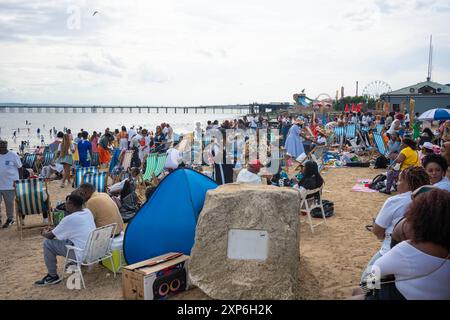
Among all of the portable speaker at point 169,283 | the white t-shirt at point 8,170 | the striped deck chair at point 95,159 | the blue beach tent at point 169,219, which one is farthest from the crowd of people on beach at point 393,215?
the striped deck chair at point 95,159

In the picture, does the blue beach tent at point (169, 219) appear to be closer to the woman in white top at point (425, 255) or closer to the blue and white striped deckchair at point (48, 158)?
the woman in white top at point (425, 255)

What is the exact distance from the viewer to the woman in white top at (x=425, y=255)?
220cm

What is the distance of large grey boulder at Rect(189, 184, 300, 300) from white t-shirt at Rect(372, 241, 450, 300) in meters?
1.20

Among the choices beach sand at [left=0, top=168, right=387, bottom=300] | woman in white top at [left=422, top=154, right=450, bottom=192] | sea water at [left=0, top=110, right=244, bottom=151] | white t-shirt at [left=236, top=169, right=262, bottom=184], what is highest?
woman in white top at [left=422, top=154, right=450, bottom=192]

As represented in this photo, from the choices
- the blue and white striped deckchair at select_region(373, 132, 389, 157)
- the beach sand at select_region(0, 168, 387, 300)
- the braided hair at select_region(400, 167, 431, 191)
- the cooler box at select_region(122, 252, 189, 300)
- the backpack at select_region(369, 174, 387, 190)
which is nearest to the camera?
the braided hair at select_region(400, 167, 431, 191)

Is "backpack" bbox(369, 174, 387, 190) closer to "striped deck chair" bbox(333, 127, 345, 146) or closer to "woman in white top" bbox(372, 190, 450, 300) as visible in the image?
"woman in white top" bbox(372, 190, 450, 300)

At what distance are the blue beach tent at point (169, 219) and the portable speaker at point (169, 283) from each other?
43 centimetres

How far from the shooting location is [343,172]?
11367 millimetres

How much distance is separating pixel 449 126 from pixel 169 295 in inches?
407

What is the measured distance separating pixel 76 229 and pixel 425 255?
3.55 m

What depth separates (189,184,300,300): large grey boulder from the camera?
3484 millimetres

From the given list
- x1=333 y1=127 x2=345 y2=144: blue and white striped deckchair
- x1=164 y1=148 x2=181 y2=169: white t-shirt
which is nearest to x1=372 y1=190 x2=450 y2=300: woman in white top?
x1=164 y1=148 x2=181 y2=169: white t-shirt

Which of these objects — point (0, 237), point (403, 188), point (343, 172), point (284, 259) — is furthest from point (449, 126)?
point (0, 237)
